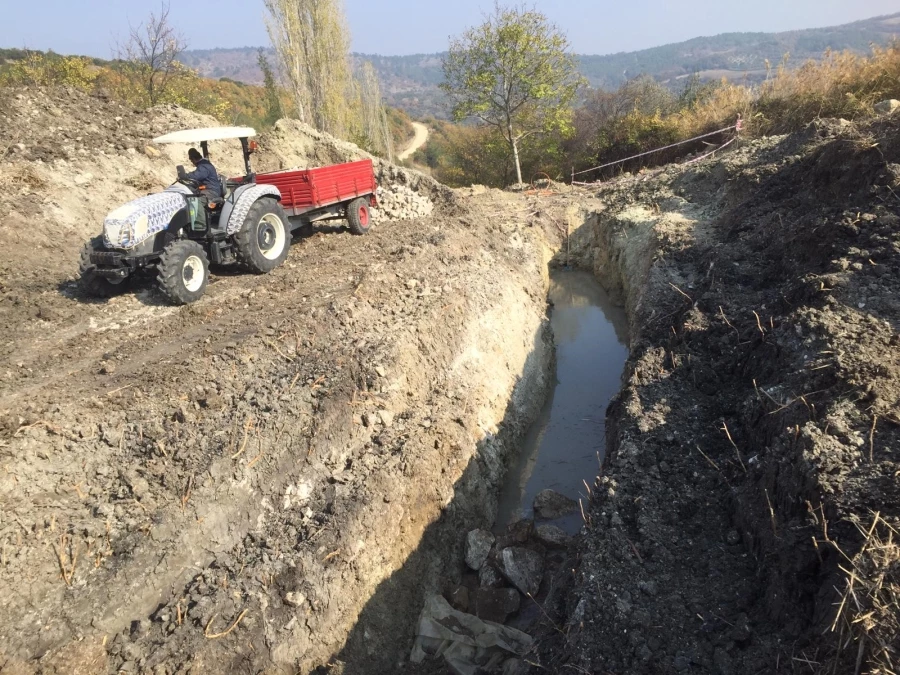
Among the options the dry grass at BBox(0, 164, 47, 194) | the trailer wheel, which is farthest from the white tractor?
the dry grass at BBox(0, 164, 47, 194)

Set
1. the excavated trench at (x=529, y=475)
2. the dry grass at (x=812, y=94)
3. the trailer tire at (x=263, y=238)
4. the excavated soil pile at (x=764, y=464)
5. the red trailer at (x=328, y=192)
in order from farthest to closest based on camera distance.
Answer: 1. the dry grass at (x=812, y=94)
2. the red trailer at (x=328, y=192)
3. the trailer tire at (x=263, y=238)
4. the excavated trench at (x=529, y=475)
5. the excavated soil pile at (x=764, y=464)

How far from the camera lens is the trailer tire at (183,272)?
6965mm

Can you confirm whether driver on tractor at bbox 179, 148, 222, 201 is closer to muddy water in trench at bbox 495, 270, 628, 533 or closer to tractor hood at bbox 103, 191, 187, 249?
tractor hood at bbox 103, 191, 187, 249

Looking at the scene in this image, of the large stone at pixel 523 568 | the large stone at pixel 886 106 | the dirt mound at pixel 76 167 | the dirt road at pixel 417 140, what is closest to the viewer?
the large stone at pixel 523 568

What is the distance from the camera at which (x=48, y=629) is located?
3.88m

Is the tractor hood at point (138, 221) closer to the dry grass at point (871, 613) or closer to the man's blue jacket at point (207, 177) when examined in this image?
the man's blue jacket at point (207, 177)

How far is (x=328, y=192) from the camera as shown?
961 centimetres

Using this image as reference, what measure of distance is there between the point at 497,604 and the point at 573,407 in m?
4.39

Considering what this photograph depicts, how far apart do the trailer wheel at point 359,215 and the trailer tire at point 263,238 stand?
1.76 m

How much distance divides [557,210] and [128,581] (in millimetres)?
14068

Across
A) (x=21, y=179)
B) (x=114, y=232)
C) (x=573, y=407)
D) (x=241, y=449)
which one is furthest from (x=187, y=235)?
(x=573, y=407)

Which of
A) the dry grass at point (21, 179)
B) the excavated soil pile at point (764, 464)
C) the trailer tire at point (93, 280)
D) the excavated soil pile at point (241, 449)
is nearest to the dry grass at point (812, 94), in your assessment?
the excavated soil pile at point (764, 464)

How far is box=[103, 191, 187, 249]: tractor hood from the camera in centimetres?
671

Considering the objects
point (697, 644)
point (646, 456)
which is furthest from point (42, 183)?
point (697, 644)
